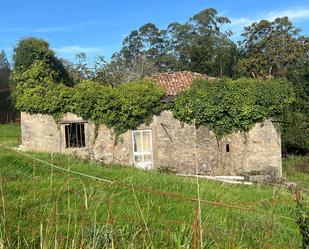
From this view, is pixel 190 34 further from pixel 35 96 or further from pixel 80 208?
pixel 80 208

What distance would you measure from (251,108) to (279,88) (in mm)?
1720

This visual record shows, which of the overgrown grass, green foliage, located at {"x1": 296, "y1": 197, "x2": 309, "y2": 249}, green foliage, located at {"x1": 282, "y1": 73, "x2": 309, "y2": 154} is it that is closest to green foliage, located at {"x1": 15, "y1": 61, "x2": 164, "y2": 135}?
the overgrown grass

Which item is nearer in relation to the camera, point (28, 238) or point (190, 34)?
point (28, 238)

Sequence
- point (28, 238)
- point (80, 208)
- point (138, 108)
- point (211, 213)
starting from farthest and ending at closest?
point (138, 108) → point (211, 213) → point (80, 208) → point (28, 238)

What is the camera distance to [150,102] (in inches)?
770

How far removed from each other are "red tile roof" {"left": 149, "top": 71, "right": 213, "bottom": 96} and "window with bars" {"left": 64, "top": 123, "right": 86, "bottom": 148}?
431 centimetres

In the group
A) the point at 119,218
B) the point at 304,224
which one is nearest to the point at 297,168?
the point at 119,218

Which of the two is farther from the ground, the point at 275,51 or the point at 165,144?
the point at 275,51

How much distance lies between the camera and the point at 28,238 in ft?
11.1

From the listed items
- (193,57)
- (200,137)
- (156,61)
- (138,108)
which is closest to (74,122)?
(138,108)

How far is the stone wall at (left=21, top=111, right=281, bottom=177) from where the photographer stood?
19516 millimetres

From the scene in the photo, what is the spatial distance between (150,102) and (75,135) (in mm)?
3709

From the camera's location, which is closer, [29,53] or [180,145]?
[180,145]

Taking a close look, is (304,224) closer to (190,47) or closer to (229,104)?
(229,104)
